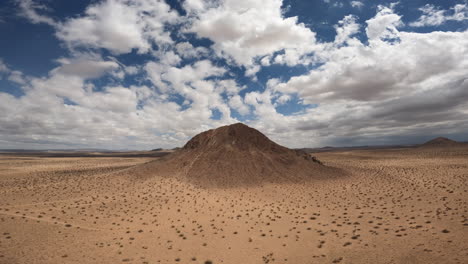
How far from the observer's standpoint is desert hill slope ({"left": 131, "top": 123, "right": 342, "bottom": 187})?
2961 cm

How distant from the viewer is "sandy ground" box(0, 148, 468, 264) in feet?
34.4

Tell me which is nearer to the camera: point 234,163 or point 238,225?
point 238,225

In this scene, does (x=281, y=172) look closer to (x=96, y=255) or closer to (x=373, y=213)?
(x=373, y=213)

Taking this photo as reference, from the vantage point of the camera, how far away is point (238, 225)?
1489cm

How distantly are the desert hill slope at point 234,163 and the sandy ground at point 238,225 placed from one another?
493 centimetres

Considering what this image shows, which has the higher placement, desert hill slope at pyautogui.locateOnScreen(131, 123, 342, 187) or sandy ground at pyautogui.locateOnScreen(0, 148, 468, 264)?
desert hill slope at pyautogui.locateOnScreen(131, 123, 342, 187)

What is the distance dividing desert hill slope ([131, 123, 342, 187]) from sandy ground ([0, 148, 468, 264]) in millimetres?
4933

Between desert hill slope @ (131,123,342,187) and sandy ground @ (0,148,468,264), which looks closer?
sandy ground @ (0,148,468,264)

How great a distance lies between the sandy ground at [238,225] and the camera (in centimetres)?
1048

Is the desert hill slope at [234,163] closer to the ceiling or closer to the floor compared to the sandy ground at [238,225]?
closer to the ceiling

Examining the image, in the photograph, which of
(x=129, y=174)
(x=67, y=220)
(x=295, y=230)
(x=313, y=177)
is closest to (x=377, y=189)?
(x=313, y=177)

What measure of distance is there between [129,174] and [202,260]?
2717 centimetres

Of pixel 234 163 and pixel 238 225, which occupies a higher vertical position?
pixel 234 163

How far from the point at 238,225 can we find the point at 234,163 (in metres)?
17.7
